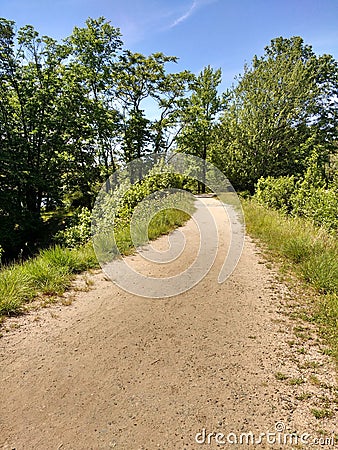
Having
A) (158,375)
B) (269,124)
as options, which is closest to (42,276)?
(158,375)

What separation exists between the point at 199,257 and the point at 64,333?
3.40m

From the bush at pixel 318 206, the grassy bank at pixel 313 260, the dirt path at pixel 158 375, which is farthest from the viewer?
the bush at pixel 318 206

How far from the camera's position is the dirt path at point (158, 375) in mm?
2088

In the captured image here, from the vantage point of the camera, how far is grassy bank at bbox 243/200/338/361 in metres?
3.56

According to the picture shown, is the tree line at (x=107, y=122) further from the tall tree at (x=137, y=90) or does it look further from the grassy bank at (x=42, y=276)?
the grassy bank at (x=42, y=276)

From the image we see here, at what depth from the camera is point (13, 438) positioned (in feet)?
6.61

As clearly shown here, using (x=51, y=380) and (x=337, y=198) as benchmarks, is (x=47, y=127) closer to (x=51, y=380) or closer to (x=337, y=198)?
(x=337, y=198)

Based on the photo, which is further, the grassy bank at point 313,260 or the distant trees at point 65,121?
the distant trees at point 65,121

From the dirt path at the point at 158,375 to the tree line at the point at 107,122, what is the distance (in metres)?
11.9

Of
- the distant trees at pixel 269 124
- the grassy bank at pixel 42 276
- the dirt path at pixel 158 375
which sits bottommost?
the dirt path at pixel 158 375

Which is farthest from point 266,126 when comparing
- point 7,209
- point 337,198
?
point 7,209

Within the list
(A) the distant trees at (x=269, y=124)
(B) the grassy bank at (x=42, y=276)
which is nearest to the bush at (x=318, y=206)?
(B) the grassy bank at (x=42, y=276)

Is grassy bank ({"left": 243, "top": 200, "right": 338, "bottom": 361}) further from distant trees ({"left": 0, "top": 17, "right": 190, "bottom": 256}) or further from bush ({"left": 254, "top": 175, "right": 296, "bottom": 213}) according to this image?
distant trees ({"left": 0, "top": 17, "right": 190, "bottom": 256})

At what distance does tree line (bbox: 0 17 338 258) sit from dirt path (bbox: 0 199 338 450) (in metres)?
11.9
